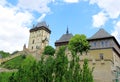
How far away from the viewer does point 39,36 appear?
104 meters

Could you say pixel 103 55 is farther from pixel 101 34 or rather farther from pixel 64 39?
pixel 64 39

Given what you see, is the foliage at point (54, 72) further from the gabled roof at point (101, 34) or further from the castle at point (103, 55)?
the gabled roof at point (101, 34)

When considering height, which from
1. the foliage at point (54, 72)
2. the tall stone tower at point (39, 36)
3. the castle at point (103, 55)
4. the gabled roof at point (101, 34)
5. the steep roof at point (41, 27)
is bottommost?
the foliage at point (54, 72)

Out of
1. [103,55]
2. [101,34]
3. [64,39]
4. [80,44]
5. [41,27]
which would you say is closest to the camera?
[80,44]

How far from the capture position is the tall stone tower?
4082 inches

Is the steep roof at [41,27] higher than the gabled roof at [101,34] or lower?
higher

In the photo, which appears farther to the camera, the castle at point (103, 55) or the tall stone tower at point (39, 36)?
the tall stone tower at point (39, 36)

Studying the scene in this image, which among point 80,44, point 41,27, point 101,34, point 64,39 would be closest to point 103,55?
A: point 101,34

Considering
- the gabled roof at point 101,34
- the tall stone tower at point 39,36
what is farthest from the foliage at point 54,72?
the tall stone tower at point 39,36

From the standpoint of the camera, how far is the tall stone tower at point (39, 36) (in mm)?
103688

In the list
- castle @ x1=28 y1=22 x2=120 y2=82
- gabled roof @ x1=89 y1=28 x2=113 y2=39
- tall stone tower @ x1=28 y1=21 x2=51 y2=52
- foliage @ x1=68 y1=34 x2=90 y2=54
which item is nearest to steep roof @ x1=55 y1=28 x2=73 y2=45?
castle @ x1=28 y1=22 x2=120 y2=82

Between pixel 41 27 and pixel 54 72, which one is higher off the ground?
pixel 41 27

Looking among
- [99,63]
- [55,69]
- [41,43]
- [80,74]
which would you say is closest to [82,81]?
[80,74]

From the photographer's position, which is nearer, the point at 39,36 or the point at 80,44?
the point at 80,44
